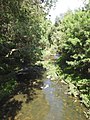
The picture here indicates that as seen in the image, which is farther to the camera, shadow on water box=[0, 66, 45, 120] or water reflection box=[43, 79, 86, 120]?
shadow on water box=[0, 66, 45, 120]

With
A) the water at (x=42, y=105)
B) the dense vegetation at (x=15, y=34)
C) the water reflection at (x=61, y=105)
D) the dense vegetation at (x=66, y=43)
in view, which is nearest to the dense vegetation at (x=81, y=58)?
the dense vegetation at (x=66, y=43)

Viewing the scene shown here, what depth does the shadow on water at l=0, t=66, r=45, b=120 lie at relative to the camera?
17.8 metres

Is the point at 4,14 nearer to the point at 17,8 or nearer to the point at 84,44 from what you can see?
the point at 17,8

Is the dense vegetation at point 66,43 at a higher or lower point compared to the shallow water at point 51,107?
higher

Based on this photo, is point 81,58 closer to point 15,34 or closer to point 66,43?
point 66,43

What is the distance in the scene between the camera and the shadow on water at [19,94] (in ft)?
58.5

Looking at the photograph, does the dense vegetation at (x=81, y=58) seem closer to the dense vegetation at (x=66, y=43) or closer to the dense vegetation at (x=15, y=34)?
the dense vegetation at (x=66, y=43)

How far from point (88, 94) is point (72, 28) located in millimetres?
9195

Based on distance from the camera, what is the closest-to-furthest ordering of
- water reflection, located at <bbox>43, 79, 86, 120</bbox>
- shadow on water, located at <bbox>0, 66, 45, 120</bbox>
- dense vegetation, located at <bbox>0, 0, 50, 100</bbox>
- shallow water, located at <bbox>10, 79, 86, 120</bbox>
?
shallow water, located at <bbox>10, 79, 86, 120</bbox> < water reflection, located at <bbox>43, 79, 86, 120</bbox> < shadow on water, located at <bbox>0, 66, 45, 120</bbox> < dense vegetation, located at <bbox>0, 0, 50, 100</bbox>

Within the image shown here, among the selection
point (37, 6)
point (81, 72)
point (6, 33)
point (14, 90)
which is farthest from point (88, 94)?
point (6, 33)

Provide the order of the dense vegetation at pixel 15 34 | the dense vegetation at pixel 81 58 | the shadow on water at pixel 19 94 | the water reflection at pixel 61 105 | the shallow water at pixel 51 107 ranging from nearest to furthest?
the shallow water at pixel 51 107 < the water reflection at pixel 61 105 < the shadow on water at pixel 19 94 < the dense vegetation at pixel 15 34 < the dense vegetation at pixel 81 58

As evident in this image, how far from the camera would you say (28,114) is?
17844mm

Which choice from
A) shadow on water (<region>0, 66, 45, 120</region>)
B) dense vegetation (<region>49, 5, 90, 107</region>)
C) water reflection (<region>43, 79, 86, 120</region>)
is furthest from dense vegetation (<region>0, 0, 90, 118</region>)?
water reflection (<region>43, 79, 86, 120</region>)

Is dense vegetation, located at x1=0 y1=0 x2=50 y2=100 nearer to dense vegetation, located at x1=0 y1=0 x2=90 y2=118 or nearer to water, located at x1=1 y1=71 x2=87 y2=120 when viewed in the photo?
dense vegetation, located at x1=0 y1=0 x2=90 y2=118
